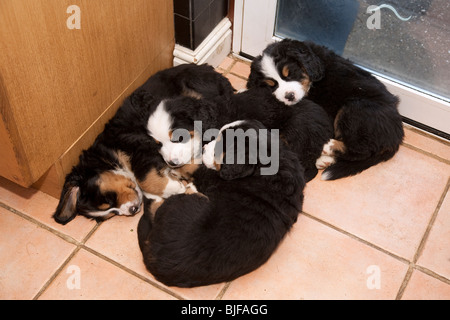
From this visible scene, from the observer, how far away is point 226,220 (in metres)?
1.93

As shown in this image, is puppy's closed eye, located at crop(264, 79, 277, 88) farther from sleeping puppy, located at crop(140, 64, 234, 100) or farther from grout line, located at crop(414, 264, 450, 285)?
grout line, located at crop(414, 264, 450, 285)

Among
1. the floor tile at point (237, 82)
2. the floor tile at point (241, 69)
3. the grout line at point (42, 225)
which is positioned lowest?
the grout line at point (42, 225)

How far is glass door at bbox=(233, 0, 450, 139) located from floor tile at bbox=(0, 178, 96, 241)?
5.06ft

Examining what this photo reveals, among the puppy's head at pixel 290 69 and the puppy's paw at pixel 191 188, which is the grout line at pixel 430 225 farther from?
the puppy's paw at pixel 191 188

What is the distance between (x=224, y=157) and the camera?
2090mm

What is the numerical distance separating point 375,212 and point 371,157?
0.28 metres

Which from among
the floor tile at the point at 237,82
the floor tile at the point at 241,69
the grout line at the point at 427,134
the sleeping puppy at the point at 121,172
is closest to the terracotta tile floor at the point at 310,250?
the sleeping puppy at the point at 121,172

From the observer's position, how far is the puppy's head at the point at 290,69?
2.49 m

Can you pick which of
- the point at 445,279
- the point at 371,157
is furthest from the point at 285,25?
the point at 445,279

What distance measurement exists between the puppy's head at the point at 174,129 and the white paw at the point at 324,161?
720mm

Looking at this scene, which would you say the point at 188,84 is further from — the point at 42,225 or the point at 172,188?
the point at 42,225

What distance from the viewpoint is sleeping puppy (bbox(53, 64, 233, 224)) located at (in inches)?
88.9

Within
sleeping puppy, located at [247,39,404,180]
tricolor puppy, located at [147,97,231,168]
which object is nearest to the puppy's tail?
sleeping puppy, located at [247,39,404,180]

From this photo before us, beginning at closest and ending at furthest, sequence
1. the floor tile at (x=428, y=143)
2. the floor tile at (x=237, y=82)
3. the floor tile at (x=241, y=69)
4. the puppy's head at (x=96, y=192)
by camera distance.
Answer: the puppy's head at (x=96, y=192), the floor tile at (x=428, y=143), the floor tile at (x=237, y=82), the floor tile at (x=241, y=69)
